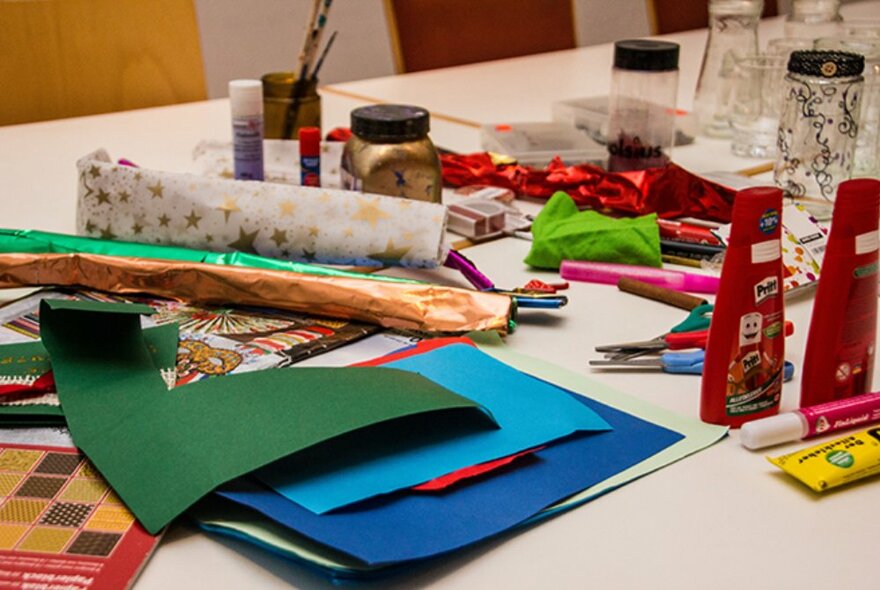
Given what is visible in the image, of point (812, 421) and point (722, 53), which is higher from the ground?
point (722, 53)

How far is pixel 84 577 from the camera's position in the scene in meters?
0.56

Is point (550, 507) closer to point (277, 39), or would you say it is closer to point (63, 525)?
point (63, 525)

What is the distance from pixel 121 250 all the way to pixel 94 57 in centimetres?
81

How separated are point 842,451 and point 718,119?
95 centimetres

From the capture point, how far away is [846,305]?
2.41 ft

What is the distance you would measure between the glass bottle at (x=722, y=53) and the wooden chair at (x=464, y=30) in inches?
27.5

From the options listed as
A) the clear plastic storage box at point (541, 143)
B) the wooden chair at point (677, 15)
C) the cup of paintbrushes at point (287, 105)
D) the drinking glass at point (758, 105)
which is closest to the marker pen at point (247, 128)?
the cup of paintbrushes at point (287, 105)

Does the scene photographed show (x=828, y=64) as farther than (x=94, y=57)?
No

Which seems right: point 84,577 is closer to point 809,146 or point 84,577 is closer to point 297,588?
point 297,588

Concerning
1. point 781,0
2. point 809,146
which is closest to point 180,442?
point 809,146

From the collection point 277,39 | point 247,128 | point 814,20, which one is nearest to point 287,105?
point 247,128

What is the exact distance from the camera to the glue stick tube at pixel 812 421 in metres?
0.70

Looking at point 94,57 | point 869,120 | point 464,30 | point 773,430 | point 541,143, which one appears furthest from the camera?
point 464,30

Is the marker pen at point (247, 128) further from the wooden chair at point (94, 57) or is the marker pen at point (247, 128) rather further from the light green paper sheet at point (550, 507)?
the wooden chair at point (94, 57)
